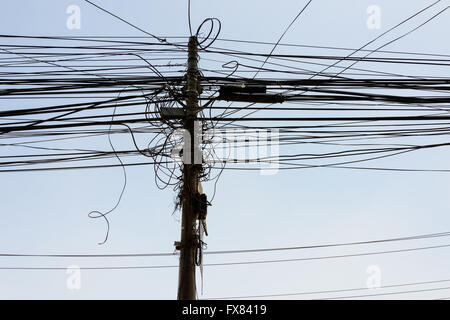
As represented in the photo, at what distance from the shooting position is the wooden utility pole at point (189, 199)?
438cm

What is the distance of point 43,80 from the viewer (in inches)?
184

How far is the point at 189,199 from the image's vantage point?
4.77 metres

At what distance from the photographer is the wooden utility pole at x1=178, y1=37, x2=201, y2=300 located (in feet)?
14.4

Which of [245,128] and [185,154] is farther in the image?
[245,128]
